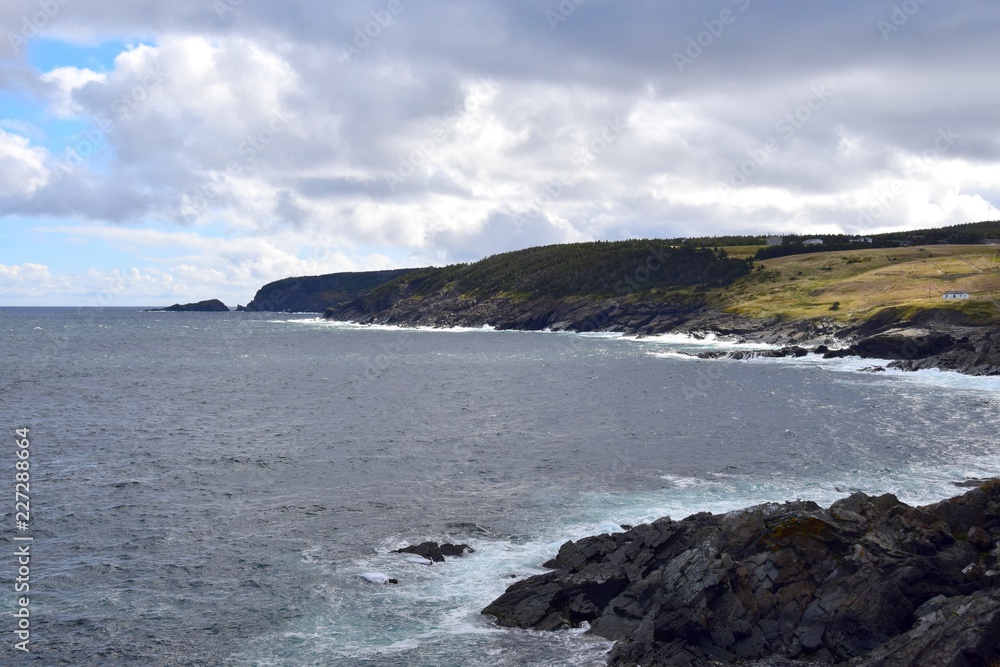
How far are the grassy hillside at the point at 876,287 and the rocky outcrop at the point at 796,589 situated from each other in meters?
106

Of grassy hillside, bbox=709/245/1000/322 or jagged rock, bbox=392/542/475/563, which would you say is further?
grassy hillside, bbox=709/245/1000/322

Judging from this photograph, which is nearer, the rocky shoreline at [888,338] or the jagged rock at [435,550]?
the jagged rock at [435,550]

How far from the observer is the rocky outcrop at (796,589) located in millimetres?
23422

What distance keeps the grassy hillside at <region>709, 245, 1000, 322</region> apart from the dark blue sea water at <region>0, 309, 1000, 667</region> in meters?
43.8

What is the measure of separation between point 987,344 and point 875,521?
90.7 metres

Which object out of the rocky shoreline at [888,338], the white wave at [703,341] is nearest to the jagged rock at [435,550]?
the rocky shoreline at [888,338]

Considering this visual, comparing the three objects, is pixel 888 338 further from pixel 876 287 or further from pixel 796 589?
pixel 796 589

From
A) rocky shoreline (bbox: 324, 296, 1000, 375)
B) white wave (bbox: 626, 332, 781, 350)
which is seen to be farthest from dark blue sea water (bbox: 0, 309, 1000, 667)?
white wave (bbox: 626, 332, 781, 350)

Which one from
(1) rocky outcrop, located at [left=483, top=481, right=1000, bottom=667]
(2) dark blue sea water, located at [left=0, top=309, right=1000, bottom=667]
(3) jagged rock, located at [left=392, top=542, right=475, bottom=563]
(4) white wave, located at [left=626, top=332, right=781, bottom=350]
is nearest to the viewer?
(1) rocky outcrop, located at [left=483, top=481, right=1000, bottom=667]

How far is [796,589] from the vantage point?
25.9 meters

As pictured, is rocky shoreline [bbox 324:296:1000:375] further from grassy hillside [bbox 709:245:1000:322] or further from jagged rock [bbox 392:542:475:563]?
jagged rock [bbox 392:542:475:563]

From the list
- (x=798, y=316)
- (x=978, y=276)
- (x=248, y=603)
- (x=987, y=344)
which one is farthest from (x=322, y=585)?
(x=978, y=276)

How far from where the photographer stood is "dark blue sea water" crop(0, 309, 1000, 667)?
27.4m

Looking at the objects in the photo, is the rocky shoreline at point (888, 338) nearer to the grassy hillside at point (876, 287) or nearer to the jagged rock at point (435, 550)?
the grassy hillside at point (876, 287)
